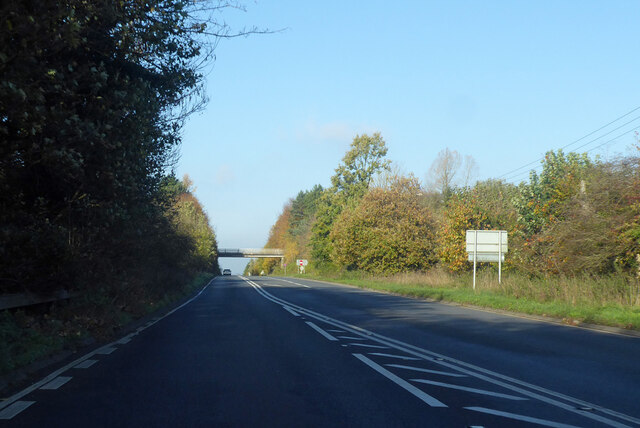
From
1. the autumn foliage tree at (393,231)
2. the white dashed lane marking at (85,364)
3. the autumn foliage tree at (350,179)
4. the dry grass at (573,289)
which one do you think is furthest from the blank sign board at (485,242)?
the autumn foliage tree at (350,179)

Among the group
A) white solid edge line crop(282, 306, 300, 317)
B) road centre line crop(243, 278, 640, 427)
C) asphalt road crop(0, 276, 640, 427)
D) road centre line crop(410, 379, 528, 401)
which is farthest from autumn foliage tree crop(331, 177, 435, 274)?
road centre line crop(410, 379, 528, 401)

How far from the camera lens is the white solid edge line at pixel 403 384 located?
683 cm

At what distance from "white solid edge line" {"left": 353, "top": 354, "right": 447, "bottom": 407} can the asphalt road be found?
0.9 inches

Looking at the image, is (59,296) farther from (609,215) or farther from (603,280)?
(609,215)

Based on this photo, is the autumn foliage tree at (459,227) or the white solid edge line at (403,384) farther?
the autumn foliage tree at (459,227)

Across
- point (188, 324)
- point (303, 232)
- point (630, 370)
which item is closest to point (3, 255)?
point (188, 324)

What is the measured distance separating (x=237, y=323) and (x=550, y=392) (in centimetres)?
1037

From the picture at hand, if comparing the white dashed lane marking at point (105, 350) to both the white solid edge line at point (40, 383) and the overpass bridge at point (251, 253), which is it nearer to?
the white solid edge line at point (40, 383)

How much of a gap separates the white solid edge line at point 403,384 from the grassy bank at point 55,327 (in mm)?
4983

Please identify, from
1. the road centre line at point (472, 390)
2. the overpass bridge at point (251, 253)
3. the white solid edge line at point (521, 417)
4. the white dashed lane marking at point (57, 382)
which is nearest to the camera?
the white solid edge line at point (521, 417)

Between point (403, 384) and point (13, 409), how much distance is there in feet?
14.4

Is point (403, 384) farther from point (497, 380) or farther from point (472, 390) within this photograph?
point (497, 380)

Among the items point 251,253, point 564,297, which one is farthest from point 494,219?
point 251,253

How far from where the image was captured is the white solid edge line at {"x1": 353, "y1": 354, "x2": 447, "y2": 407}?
22.4ft
